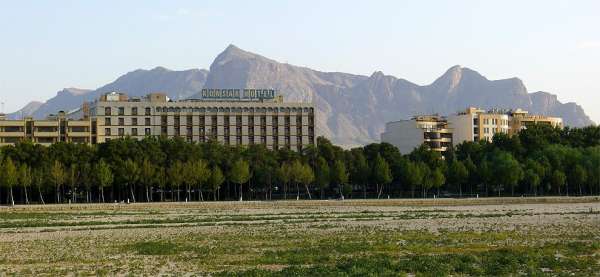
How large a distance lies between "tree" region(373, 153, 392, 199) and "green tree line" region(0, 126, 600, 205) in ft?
0.72

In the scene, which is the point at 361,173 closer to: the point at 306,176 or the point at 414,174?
the point at 414,174

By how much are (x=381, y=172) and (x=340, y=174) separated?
7.62 meters

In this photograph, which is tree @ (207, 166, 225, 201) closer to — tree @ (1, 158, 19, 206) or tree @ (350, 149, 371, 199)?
tree @ (350, 149, 371, 199)

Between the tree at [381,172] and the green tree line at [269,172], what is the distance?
0.22m

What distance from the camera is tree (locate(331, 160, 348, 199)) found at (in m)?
156

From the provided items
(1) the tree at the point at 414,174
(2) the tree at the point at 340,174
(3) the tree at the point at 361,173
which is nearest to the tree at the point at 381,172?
(3) the tree at the point at 361,173

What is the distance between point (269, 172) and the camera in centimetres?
15812

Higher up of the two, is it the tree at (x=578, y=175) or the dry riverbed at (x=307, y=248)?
the tree at (x=578, y=175)

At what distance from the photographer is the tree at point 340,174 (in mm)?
155887

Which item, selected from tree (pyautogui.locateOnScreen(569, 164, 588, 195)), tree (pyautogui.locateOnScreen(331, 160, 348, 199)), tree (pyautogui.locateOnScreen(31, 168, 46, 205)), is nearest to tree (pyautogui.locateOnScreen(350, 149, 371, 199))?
tree (pyautogui.locateOnScreen(331, 160, 348, 199))

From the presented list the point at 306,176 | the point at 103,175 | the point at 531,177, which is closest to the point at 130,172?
the point at 103,175

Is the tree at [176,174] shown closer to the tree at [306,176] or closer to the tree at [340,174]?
the tree at [306,176]

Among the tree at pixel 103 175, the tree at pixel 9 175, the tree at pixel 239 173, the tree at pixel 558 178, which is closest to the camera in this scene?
the tree at pixel 9 175

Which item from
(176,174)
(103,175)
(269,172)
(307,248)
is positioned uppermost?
(269,172)
